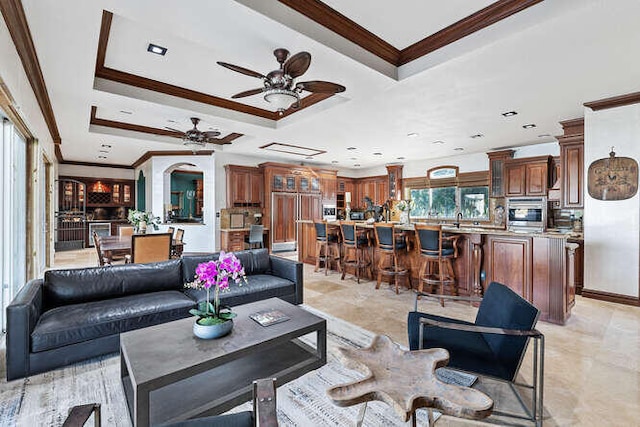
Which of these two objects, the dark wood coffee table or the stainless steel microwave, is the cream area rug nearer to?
the dark wood coffee table

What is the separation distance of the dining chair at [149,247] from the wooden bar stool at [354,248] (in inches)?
108

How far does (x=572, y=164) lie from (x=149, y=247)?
6561mm

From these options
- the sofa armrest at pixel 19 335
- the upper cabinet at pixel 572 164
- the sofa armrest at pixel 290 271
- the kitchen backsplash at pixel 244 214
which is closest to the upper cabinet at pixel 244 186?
the kitchen backsplash at pixel 244 214

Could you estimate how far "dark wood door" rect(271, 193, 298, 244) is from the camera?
8445mm

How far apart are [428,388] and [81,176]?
12.3 m

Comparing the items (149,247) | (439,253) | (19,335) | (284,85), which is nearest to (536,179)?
Answer: (439,253)

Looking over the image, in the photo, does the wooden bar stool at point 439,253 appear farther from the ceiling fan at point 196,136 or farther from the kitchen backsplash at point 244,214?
the kitchen backsplash at point 244,214

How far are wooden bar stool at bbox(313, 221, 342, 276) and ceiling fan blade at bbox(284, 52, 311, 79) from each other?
3.15 metres

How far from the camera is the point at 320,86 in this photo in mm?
2924

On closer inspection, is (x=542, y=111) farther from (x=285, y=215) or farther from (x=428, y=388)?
(x=285, y=215)

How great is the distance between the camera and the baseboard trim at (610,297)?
403cm

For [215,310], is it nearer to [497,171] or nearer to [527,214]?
[527,214]

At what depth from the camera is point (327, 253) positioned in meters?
5.68

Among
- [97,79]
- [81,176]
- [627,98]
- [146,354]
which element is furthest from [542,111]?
[81,176]
